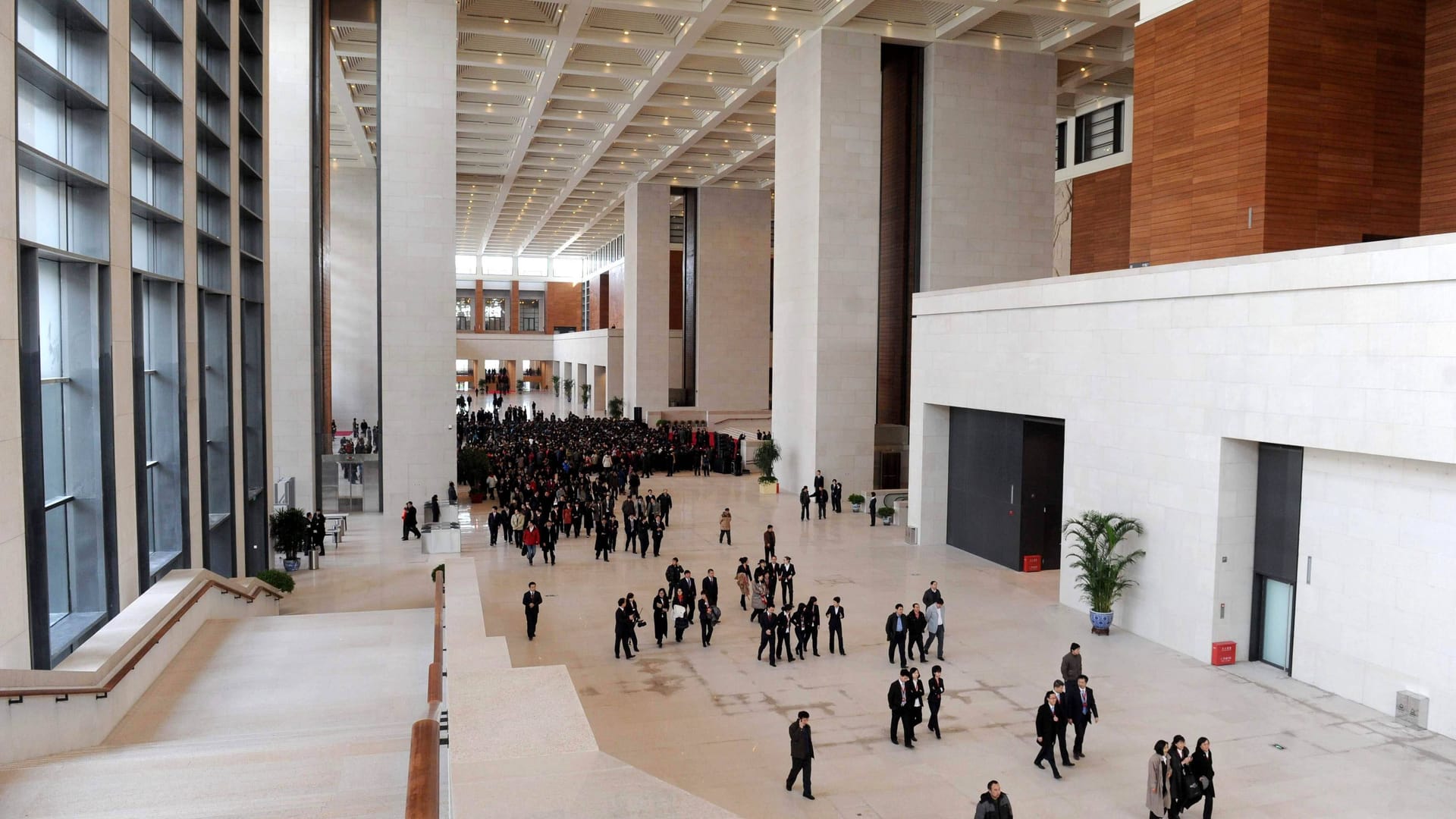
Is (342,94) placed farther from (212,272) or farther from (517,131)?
(212,272)

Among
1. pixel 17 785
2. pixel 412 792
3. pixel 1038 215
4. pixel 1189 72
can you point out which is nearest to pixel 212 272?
pixel 17 785

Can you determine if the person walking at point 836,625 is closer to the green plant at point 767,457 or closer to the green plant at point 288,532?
the green plant at point 288,532

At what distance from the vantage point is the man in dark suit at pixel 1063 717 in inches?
346

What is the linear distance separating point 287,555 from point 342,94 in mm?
21316

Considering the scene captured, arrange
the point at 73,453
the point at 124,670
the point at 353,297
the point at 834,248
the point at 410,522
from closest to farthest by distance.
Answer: the point at 124,670
the point at 73,453
the point at 410,522
the point at 834,248
the point at 353,297

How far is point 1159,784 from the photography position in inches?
301

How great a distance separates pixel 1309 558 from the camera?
38.2 feet

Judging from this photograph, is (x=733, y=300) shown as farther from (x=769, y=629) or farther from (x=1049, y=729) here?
(x=1049, y=729)

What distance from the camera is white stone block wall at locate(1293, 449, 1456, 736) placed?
10008 millimetres

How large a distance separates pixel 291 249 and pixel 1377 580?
75.8 ft

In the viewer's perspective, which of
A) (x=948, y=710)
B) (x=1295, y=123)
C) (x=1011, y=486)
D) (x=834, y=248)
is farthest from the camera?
(x=834, y=248)

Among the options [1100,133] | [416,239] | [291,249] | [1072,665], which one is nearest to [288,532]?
[416,239]

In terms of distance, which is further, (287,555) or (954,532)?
(954,532)

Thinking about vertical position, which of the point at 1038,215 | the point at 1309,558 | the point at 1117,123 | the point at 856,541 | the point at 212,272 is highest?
the point at 1117,123
